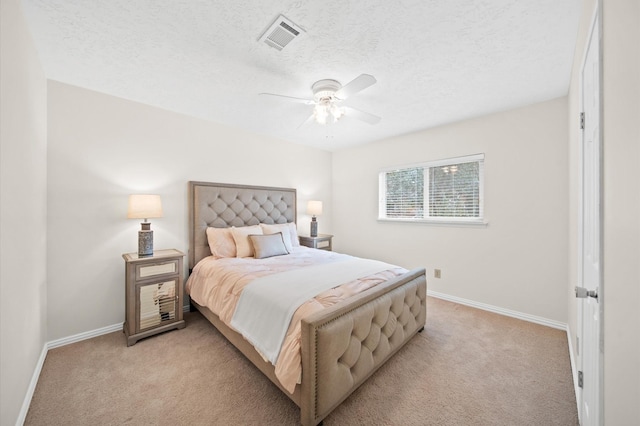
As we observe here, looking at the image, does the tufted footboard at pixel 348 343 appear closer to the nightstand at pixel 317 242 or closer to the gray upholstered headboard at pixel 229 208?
the nightstand at pixel 317 242

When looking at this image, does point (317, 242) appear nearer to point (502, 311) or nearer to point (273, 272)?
point (273, 272)

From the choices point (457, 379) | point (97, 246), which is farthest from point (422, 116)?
point (97, 246)

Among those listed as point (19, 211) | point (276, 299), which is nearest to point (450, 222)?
point (276, 299)

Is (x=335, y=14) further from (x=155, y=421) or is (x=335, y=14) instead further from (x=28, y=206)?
(x=155, y=421)

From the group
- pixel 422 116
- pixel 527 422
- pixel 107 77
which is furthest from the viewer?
pixel 422 116

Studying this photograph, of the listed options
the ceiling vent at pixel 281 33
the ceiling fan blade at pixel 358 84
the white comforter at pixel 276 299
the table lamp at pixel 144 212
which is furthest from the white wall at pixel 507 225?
the table lamp at pixel 144 212

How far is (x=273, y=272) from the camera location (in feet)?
7.91

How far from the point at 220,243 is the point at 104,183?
4.43ft

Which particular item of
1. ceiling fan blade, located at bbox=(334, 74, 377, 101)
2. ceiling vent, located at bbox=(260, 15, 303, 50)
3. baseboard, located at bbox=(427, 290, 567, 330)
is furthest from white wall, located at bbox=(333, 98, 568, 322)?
ceiling vent, located at bbox=(260, 15, 303, 50)

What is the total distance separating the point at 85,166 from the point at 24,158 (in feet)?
3.17

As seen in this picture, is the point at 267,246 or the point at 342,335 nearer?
the point at 342,335

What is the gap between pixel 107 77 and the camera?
232cm

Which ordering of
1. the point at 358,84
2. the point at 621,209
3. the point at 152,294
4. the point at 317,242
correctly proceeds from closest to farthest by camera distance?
the point at 621,209, the point at 358,84, the point at 152,294, the point at 317,242

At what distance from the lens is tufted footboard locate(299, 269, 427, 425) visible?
1.44m
